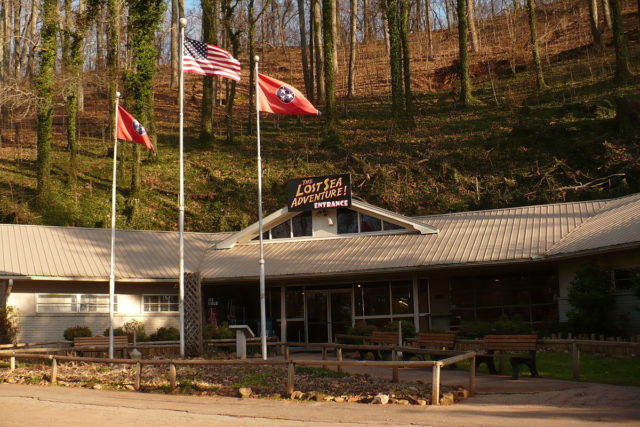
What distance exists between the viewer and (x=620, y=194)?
101 feet

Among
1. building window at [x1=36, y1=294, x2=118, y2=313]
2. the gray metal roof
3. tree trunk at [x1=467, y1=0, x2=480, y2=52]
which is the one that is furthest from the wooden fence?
tree trunk at [x1=467, y1=0, x2=480, y2=52]

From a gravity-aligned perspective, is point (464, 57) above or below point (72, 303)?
above

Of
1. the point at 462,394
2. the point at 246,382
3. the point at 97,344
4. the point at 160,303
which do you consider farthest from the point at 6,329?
the point at 462,394

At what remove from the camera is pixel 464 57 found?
42.7m

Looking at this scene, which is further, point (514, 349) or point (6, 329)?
point (6, 329)

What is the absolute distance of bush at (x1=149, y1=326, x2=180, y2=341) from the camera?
25297 mm

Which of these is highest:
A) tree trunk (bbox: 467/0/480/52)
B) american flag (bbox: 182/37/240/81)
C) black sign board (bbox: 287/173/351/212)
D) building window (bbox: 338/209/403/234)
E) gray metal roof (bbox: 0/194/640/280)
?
tree trunk (bbox: 467/0/480/52)

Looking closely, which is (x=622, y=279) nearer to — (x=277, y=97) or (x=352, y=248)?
(x=352, y=248)

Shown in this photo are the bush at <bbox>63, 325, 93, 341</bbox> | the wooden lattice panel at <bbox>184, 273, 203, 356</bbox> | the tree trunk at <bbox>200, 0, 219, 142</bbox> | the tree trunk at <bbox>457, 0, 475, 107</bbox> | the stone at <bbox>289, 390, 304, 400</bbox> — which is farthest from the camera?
the tree trunk at <bbox>200, 0, 219, 142</bbox>

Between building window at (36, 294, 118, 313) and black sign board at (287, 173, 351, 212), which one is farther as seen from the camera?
black sign board at (287, 173, 351, 212)

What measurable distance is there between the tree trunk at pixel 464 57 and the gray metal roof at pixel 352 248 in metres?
17.7

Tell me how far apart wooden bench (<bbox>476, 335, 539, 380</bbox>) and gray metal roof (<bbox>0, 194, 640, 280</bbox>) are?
5.55 meters

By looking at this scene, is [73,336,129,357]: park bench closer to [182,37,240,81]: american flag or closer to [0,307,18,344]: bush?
[0,307,18,344]: bush

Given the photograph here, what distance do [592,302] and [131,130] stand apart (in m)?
13.9
